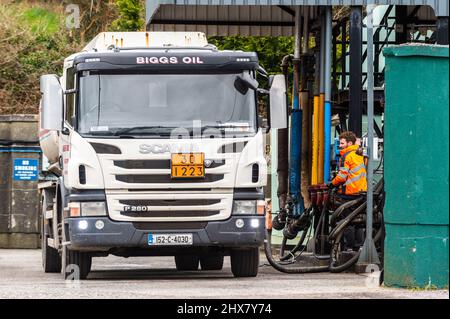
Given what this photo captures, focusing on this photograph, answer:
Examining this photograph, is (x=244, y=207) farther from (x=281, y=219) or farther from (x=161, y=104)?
(x=281, y=219)

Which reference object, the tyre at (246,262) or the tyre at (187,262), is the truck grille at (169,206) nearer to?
the tyre at (246,262)

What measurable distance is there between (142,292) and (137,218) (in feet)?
8.14

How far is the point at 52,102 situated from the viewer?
1750 cm

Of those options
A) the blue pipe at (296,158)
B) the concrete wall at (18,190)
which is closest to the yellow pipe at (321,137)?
the blue pipe at (296,158)

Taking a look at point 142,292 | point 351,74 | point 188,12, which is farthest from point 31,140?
point 142,292

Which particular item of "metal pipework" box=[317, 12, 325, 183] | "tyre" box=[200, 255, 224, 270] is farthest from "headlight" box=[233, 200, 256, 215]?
"metal pipework" box=[317, 12, 325, 183]

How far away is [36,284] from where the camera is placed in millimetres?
17094

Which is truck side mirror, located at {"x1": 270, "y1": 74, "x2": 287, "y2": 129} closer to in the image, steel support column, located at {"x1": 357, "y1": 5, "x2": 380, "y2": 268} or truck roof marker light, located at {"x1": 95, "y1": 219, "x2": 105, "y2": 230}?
steel support column, located at {"x1": 357, "y1": 5, "x2": 380, "y2": 268}

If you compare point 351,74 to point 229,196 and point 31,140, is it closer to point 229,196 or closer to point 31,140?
point 229,196

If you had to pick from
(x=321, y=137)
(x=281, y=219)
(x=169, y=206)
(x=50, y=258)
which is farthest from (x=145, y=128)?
(x=281, y=219)

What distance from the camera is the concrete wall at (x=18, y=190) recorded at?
3058 cm

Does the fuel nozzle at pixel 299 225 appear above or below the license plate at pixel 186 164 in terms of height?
below

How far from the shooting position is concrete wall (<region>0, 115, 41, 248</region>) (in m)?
30.6

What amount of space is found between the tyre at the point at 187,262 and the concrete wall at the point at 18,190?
31.6 feet
